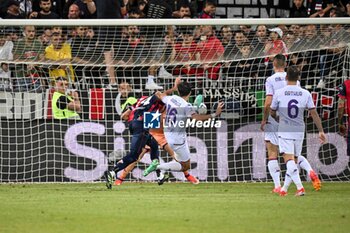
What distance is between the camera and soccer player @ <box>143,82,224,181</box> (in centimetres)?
1786

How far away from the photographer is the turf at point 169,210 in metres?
12.0

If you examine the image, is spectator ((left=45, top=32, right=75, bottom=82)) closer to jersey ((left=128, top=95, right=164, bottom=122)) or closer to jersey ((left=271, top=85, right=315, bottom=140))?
jersey ((left=128, top=95, right=164, bottom=122))

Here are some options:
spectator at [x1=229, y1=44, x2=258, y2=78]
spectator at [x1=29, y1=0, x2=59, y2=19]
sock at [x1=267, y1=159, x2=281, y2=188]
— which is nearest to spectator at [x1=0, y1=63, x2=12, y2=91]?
spectator at [x1=29, y1=0, x2=59, y2=19]

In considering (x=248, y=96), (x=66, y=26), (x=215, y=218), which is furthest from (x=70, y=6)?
(x=215, y=218)

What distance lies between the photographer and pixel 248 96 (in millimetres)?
19625

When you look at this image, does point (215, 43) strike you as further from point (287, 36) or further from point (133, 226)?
point (133, 226)

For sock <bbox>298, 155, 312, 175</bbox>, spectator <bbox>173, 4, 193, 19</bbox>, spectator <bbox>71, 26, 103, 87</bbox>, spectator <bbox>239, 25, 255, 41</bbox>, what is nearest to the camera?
sock <bbox>298, 155, 312, 175</bbox>

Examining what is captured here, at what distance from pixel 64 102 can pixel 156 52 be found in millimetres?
2012

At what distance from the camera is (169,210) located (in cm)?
1362

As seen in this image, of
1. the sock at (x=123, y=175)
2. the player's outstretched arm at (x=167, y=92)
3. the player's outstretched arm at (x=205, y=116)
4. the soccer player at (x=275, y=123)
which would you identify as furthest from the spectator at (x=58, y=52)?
the soccer player at (x=275, y=123)

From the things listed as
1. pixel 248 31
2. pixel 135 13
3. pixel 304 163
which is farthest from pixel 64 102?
pixel 304 163

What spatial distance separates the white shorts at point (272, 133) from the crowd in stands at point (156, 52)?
7.73ft

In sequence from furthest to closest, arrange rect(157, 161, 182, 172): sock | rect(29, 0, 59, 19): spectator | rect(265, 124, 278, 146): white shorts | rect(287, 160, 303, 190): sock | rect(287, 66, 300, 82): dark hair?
rect(29, 0, 59, 19): spectator < rect(157, 161, 182, 172): sock < rect(265, 124, 278, 146): white shorts < rect(287, 160, 303, 190): sock < rect(287, 66, 300, 82): dark hair

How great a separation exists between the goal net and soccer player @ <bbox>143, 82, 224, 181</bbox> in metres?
1.14
